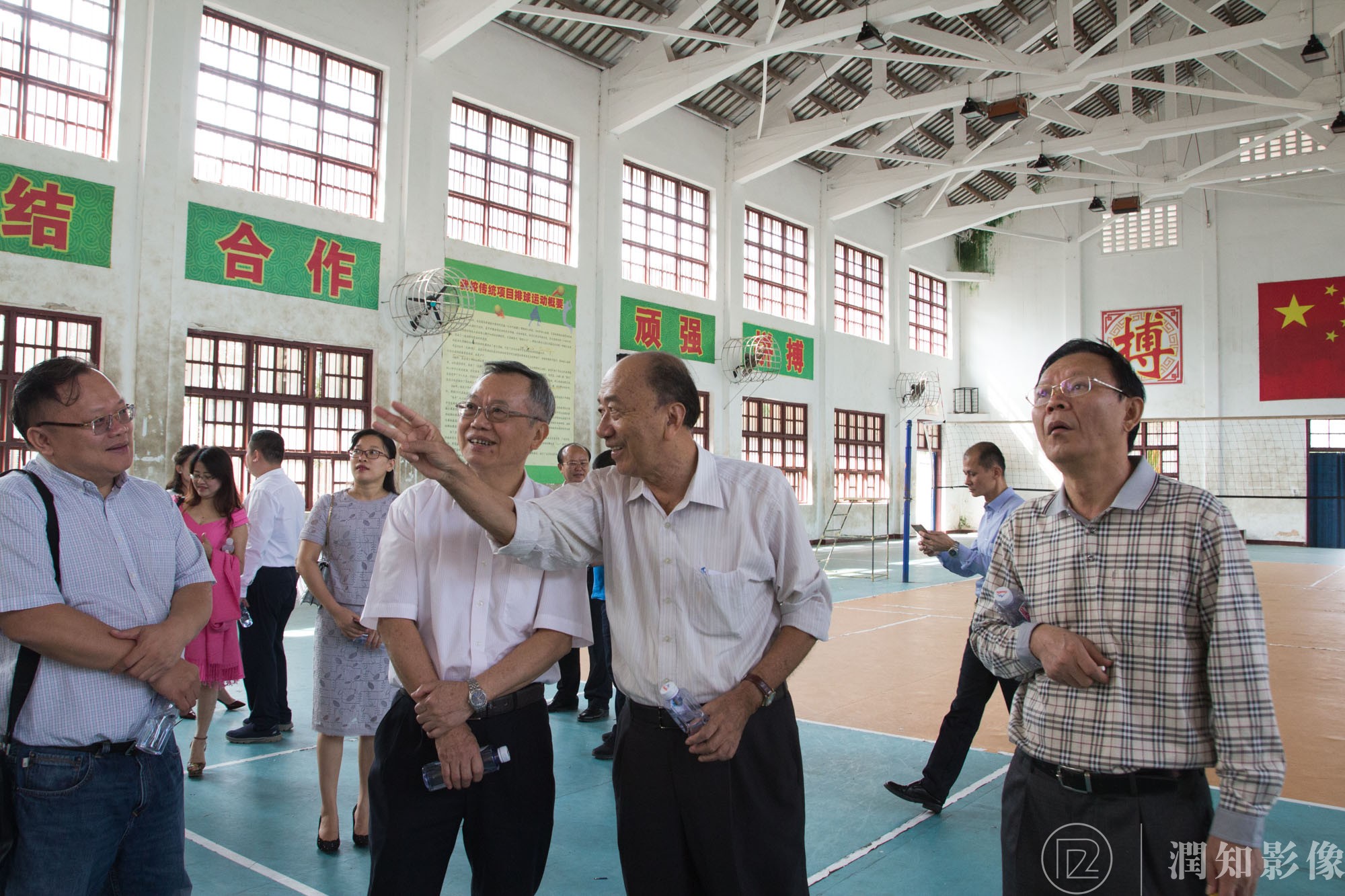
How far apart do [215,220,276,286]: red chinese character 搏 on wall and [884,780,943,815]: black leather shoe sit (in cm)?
815

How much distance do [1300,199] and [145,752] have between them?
21880mm

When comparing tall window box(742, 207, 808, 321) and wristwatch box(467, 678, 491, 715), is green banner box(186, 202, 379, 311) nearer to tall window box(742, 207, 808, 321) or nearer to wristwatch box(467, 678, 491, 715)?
tall window box(742, 207, 808, 321)

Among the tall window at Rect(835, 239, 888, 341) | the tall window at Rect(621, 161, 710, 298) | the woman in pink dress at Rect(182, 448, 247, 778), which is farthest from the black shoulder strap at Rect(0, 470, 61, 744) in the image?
the tall window at Rect(835, 239, 888, 341)

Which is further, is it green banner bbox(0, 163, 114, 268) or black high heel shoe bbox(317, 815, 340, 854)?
green banner bbox(0, 163, 114, 268)

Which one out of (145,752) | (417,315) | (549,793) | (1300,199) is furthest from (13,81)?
(1300,199)

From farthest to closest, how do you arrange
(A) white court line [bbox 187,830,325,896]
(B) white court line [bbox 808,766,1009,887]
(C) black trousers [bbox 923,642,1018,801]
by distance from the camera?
(C) black trousers [bbox 923,642,1018,801], (B) white court line [bbox 808,766,1009,887], (A) white court line [bbox 187,830,325,896]

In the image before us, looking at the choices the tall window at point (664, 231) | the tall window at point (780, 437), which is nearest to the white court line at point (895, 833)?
the tall window at point (664, 231)

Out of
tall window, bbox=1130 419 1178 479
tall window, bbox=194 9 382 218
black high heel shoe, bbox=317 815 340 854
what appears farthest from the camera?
tall window, bbox=1130 419 1178 479

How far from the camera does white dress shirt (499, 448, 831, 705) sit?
73.1 inches

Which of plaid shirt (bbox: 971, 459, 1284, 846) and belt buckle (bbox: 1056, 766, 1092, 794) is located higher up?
plaid shirt (bbox: 971, 459, 1284, 846)

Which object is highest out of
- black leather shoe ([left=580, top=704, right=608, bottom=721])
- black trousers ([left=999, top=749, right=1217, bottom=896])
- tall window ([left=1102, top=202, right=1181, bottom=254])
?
tall window ([left=1102, top=202, right=1181, bottom=254])

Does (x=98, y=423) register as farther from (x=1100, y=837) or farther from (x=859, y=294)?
(x=859, y=294)

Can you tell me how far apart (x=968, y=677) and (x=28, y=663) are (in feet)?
10.1

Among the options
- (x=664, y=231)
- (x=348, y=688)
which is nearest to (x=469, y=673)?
(x=348, y=688)
